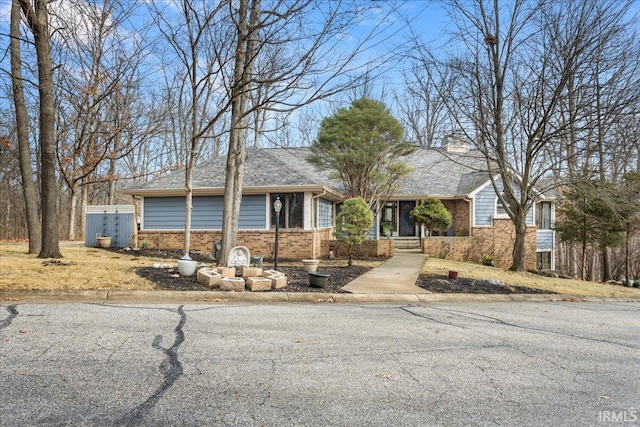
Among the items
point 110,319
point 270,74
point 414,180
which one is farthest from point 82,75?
point 110,319

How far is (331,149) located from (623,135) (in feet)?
33.4

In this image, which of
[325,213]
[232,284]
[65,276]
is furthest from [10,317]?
[325,213]

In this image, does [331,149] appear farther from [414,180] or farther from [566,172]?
[566,172]

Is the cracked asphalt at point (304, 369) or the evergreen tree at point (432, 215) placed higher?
the evergreen tree at point (432, 215)

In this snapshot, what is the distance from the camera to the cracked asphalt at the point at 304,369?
3152 millimetres

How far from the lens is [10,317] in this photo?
5809 mm

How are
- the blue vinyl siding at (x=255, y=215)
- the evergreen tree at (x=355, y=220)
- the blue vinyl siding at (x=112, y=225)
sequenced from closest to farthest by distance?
1. the evergreen tree at (x=355, y=220)
2. the blue vinyl siding at (x=255, y=215)
3. the blue vinyl siding at (x=112, y=225)

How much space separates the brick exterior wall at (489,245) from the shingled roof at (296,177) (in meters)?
2.27

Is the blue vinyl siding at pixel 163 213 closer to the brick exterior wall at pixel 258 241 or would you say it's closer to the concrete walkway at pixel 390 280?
the brick exterior wall at pixel 258 241

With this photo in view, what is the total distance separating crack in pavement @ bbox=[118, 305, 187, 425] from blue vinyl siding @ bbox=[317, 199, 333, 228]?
41.8ft

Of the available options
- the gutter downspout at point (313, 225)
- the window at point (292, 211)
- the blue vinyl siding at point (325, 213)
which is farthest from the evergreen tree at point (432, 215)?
the window at point (292, 211)

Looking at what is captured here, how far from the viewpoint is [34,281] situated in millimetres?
8219

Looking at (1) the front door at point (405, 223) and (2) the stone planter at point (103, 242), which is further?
(1) the front door at point (405, 223)

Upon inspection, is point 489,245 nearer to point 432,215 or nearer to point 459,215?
point 459,215
